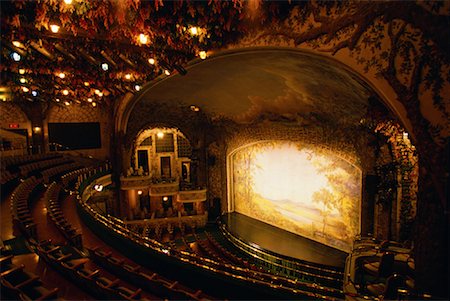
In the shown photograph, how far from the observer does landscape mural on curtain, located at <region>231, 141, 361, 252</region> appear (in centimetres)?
1108

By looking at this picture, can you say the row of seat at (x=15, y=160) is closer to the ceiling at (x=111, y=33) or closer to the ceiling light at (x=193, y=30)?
the ceiling at (x=111, y=33)

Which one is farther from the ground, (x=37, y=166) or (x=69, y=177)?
(x=37, y=166)

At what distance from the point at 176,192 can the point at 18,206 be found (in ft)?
30.5

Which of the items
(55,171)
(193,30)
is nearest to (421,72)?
(193,30)

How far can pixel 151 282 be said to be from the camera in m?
4.20

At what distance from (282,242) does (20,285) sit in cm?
1066

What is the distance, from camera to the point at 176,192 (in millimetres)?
15875

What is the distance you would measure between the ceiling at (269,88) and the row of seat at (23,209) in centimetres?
599

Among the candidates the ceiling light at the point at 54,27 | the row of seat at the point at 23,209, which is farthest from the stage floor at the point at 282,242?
the ceiling light at the point at 54,27

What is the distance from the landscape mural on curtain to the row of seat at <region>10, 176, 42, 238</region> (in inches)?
396

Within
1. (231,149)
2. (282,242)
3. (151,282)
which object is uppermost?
(231,149)

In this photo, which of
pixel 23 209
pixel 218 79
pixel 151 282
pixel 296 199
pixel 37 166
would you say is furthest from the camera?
pixel 296 199

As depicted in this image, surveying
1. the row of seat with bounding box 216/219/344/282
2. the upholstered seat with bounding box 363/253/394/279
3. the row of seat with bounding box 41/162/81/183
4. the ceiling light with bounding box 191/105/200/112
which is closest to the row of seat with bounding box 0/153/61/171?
the row of seat with bounding box 41/162/81/183

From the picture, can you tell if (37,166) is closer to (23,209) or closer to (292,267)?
(23,209)
